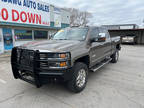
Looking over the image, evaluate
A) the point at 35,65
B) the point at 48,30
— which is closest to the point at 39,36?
the point at 48,30

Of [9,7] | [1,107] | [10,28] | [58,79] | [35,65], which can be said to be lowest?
[1,107]

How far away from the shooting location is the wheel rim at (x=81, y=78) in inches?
119

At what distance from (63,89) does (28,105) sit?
108 cm

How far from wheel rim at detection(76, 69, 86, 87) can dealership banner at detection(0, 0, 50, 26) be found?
856 centimetres

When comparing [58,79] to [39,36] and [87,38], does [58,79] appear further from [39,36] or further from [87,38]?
[39,36]

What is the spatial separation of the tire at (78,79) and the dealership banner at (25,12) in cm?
855

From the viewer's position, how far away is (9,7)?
8.83m

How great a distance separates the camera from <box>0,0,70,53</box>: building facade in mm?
8875

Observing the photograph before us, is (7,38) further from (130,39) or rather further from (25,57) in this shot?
(130,39)

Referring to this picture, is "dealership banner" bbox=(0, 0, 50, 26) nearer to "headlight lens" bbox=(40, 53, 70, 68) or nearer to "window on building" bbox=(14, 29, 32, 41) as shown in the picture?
"window on building" bbox=(14, 29, 32, 41)

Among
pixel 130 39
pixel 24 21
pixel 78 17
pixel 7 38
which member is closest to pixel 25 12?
pixel 24 21

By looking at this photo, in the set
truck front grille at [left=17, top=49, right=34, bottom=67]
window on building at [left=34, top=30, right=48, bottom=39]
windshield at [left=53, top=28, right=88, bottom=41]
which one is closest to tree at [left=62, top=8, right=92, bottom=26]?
window on building at [left=34, top=30, right=48, bottom=39]

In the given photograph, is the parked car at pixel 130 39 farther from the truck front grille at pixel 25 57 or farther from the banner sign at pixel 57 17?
the truck front grille at pixel 25 57

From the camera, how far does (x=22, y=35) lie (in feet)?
34.2
